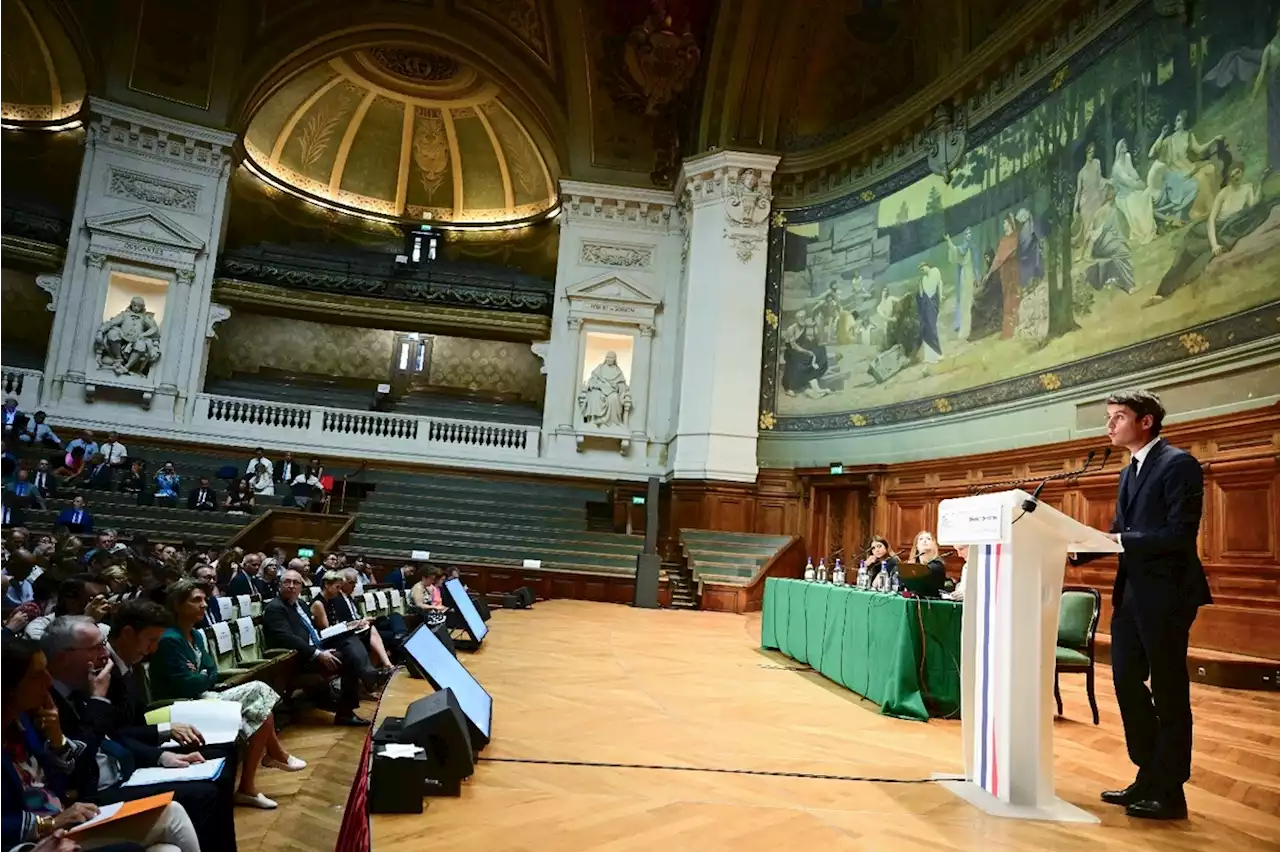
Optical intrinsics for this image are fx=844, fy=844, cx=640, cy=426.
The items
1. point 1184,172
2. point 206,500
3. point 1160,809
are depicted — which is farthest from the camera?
point 206,500

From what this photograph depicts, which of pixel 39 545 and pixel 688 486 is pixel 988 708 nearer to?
pixel 39 545

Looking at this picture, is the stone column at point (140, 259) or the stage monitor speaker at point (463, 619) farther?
the stone column at point (140, 259)

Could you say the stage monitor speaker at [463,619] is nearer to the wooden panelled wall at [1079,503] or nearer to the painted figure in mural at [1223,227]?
the wooden panelled wall at [1079,503]

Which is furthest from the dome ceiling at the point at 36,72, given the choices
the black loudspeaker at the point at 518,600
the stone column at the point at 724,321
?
the black loudspeaker at the point at 518,600

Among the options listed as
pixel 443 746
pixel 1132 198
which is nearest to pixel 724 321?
pixel 1132 198

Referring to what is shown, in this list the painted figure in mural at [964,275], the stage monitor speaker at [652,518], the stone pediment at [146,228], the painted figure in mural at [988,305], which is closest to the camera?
the painted figure in mural at [988,305]

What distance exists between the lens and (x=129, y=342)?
50.2ft

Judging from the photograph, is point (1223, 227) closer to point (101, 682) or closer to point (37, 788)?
point (101, 682)

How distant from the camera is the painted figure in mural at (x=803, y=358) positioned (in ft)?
47.5

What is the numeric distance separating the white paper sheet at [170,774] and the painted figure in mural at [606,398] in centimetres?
1409

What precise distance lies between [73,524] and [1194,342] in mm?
12725

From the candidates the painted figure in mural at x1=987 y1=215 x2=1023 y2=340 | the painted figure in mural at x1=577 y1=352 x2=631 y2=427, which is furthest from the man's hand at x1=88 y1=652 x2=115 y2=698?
the painted figure in mural at x1=577 y1=352 x2=631 y2=427

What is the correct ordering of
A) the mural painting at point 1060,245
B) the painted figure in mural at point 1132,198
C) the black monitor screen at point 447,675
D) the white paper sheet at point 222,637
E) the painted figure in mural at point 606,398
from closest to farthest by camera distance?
the black monitor screen at point 447,675
the white paper sheet at point 222,637
the mural painting at point 1060,245
the painted figure in mural at point 1132,198
the painted figure in mural at point 606,398

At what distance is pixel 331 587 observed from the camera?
245 inches
